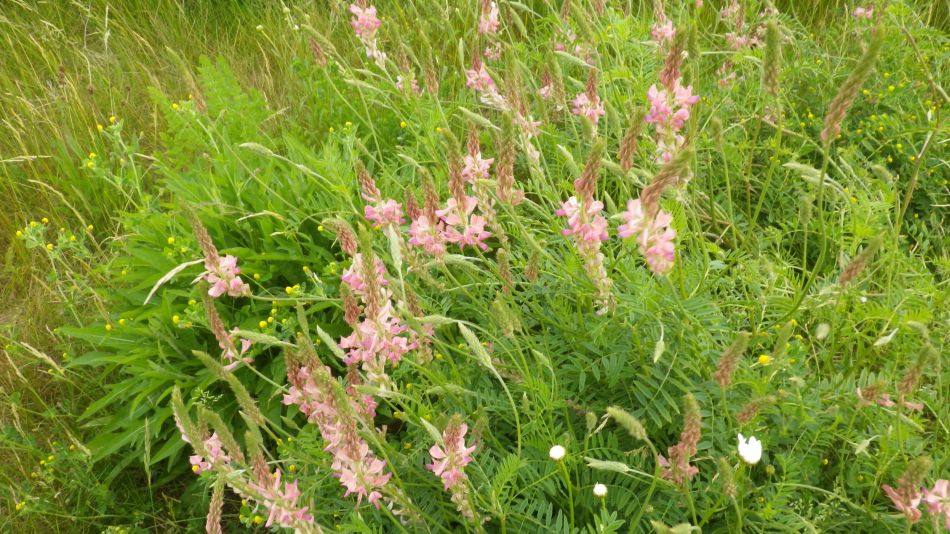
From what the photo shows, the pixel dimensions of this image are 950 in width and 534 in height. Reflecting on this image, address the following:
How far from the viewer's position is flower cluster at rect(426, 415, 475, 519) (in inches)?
61.2

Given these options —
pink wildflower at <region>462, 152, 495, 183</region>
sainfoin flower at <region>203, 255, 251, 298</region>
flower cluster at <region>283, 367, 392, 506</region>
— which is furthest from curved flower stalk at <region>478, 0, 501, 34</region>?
flower cluster at <region>283, 367, 392, 506</region>

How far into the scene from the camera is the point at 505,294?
2.02 m

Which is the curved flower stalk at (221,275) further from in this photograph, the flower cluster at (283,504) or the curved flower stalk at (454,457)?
the curved flower stalk at (454,457)

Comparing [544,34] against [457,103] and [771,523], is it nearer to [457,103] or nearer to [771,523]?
[457,103]

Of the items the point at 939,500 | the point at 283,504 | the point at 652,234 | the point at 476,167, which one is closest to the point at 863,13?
the point at 476,167

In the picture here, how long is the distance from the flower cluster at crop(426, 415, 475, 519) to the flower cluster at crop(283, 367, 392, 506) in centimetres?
13

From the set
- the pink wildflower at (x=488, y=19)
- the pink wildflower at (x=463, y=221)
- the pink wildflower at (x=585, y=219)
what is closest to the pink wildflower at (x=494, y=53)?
the pink wildflower at (x=488, y=19)

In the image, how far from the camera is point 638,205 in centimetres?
133

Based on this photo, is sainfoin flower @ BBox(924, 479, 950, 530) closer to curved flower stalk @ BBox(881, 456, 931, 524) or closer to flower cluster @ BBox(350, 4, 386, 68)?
curved flower stalk @ BBox(881, 456, 931, 524)

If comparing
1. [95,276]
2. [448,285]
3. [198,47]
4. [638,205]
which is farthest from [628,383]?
[198,47]

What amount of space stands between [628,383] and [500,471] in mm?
559

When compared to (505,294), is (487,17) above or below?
above

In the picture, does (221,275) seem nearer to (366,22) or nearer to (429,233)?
(429,233)

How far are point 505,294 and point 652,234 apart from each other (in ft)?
2.34
